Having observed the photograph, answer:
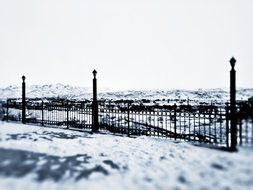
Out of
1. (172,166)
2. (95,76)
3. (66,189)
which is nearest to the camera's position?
(66,189)

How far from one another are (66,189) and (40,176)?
100 cm

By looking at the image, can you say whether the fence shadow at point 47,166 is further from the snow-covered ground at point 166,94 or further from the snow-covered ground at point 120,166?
the snow-covered ground at point 166,94

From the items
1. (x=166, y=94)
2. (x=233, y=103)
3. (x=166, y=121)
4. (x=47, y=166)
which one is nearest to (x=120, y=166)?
(x=47, y=166)

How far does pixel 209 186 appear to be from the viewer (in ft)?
16.0

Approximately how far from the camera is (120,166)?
250 inches

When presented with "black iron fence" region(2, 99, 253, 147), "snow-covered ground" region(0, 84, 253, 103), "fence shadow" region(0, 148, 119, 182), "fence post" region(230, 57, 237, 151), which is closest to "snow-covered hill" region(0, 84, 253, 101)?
"snow-covered ground" region(0, 84, 253, 103)

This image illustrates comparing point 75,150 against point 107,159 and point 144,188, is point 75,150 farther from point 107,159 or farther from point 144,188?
point 144,188

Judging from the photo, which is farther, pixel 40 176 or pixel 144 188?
pixel 40 176

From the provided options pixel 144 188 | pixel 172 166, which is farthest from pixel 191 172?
pixel 144 188

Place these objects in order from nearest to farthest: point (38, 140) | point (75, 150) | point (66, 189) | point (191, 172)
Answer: point (66, 189) < point (191, 172) < point (75, 150) < point (38, 140)

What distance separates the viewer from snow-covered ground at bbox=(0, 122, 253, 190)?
16.6 feet

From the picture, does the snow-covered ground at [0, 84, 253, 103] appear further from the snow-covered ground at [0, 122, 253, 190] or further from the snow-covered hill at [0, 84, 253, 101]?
the snow-covered ground at [0, 122, 253, 190]

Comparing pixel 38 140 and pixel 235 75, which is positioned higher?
pixel 235 75

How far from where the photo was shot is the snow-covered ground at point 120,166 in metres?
5.07
